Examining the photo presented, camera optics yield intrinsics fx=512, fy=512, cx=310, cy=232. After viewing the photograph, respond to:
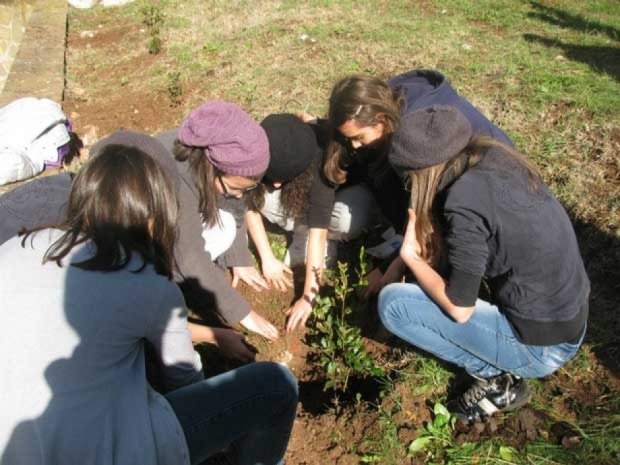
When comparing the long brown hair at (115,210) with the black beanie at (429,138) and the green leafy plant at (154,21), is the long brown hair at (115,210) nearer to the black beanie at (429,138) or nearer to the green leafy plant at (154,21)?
the black beanie at (429,138)

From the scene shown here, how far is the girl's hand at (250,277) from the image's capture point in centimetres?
339

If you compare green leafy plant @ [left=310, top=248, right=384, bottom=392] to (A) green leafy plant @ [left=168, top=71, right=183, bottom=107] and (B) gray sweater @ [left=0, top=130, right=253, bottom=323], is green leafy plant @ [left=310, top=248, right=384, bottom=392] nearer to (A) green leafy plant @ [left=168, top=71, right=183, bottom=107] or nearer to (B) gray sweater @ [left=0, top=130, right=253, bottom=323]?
(B) gray sweater @ [left=0, top=130, right=253, bottom=323]

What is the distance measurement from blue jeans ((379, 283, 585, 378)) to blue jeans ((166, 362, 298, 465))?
0.71 metres

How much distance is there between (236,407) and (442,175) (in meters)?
1.18

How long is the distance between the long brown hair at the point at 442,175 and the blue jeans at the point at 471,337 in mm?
415

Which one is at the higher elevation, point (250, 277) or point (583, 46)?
point (583, 46)

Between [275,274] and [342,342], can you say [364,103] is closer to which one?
[342,342]

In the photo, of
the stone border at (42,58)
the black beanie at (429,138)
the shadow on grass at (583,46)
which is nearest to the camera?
the black beanie at (429,138)

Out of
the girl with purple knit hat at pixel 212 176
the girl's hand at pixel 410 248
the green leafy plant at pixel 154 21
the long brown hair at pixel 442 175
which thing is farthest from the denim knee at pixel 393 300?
the green leafy plant at pixel 154 21

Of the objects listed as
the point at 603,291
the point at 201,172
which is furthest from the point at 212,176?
the point at 603,291

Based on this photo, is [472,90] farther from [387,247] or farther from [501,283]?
[501,283]

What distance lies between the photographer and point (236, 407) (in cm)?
187

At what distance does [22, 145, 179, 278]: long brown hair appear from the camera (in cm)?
150

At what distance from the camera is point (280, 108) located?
4.88 m
